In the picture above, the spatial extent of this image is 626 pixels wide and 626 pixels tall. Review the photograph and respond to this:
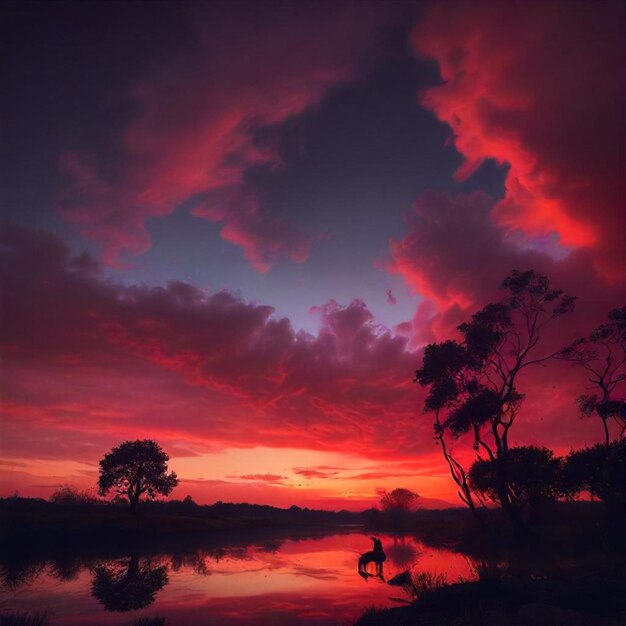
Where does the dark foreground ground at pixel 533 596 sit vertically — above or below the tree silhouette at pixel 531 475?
below

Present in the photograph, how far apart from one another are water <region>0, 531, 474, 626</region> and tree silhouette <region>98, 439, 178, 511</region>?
37.7m

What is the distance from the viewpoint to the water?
17.5m

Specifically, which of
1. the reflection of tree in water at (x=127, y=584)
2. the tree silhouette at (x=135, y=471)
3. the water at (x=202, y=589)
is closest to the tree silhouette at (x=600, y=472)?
the water at (x=202, y=589)

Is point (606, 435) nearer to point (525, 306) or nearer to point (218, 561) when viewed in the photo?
point (525, 306)

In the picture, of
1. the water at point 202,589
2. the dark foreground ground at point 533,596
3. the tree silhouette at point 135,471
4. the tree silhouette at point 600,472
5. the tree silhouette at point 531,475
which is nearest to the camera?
the dark foreground ground at point 533,596

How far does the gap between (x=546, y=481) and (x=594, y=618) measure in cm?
2978

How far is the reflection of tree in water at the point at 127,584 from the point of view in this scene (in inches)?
755

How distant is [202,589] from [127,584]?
4538 millimetres

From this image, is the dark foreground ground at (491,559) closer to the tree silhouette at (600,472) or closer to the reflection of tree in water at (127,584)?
the tree silhouette at (600,472)

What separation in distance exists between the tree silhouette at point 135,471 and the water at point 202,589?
37716 mm

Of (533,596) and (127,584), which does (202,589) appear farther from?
(533,596)

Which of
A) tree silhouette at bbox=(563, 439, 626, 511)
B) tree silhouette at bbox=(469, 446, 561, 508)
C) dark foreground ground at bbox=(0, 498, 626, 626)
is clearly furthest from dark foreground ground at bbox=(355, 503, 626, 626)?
tree silhouette at bbox=(469, 446, 561, 508)

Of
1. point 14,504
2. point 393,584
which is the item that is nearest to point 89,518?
point 14,504

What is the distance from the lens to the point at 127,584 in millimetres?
23312
